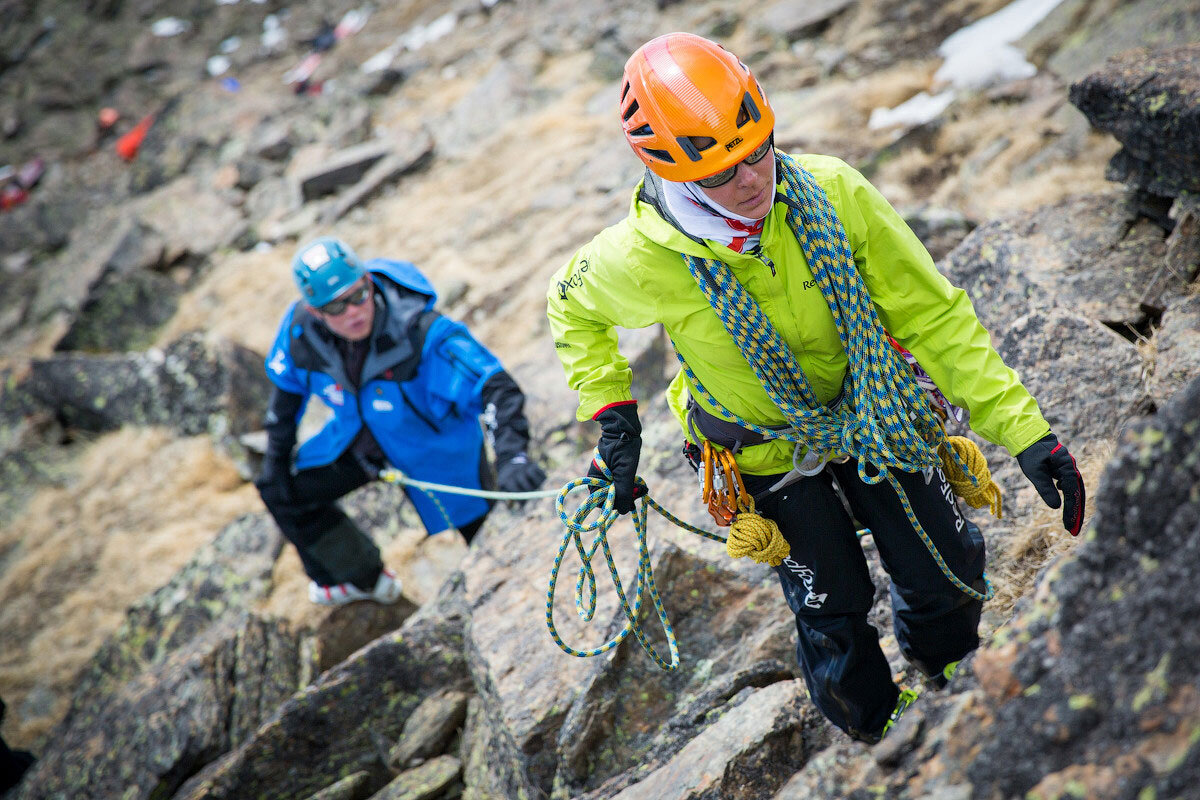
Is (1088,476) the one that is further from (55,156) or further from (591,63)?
(55,156)

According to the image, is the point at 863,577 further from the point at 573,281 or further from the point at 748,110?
the point at 748,110

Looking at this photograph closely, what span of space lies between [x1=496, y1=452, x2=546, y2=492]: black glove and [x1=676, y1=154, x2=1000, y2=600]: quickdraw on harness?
7.56 feet

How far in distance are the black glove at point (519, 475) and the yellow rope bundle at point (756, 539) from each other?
2277 mm

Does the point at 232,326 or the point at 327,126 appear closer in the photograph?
the point at 232,326

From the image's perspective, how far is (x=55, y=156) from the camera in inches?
993

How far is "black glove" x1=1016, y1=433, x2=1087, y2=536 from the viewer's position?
2.56 metres

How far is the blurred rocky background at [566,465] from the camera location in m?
1.86

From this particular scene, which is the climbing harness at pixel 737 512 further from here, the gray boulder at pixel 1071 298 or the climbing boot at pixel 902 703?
the gray boulder at pixel 1071 298

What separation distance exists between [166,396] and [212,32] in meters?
21.6

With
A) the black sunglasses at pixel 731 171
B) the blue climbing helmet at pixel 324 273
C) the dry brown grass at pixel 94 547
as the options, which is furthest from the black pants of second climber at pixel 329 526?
the dry brown grass at pixel 94 547

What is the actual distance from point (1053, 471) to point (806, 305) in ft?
2.98

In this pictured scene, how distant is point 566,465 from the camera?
17.5ft

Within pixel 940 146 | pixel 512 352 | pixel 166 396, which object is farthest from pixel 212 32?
pixel 940 146

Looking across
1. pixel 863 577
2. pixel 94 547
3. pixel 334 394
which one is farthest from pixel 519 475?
pixel 94 547
